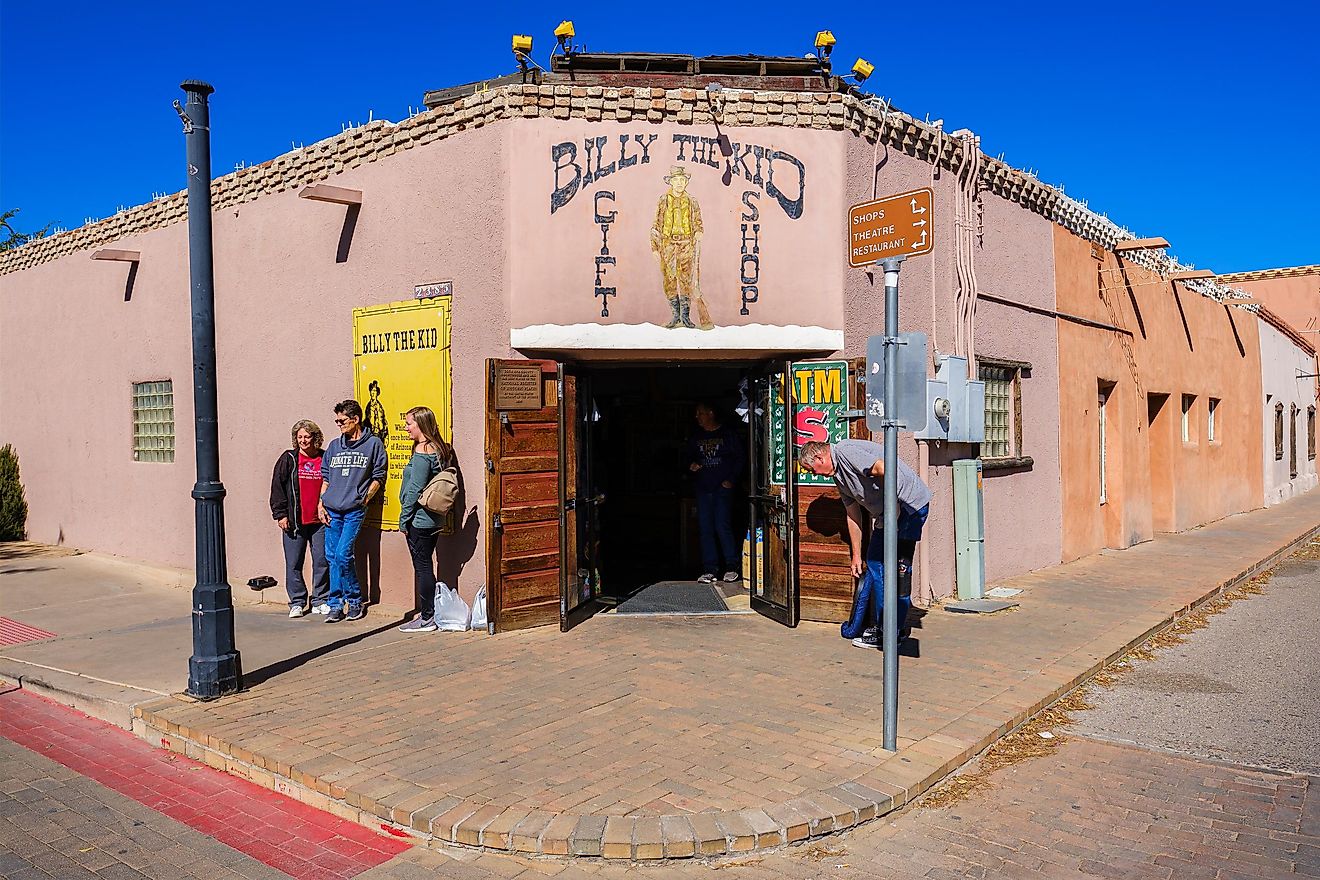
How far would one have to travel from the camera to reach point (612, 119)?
8188mm

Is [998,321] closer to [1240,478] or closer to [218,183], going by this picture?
[218,183]

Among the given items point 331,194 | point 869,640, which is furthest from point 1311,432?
point 331,194

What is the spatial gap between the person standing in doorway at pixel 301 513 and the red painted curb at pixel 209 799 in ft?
9.02

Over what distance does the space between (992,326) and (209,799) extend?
8764 millimetres

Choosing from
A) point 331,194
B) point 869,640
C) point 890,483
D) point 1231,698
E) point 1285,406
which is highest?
point 331,194

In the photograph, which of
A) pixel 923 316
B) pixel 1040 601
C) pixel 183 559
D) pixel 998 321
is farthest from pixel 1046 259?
pixel 183 559

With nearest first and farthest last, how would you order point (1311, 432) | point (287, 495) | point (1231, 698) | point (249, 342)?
point (1231, 698) < point (287, 495) < point (249, 342) < point (1311, 432)

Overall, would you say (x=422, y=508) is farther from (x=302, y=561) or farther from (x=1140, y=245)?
(x=1140, y=245)

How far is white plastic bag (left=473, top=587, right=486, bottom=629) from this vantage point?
811 centimetres

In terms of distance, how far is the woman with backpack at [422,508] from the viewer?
26.1 feet

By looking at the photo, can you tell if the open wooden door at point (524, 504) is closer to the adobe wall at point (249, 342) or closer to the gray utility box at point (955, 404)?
the adobe wall at point (249, 342)

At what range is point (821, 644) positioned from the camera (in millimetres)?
7535

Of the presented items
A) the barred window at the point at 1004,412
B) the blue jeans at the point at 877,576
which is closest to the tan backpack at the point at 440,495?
the blue jeans at the point at 877,576

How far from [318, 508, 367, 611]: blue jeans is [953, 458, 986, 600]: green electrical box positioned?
565 cm
